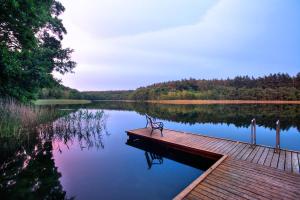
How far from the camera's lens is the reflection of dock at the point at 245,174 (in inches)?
114

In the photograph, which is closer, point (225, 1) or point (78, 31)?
point (78, 31)

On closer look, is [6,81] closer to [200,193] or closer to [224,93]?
[200,193]

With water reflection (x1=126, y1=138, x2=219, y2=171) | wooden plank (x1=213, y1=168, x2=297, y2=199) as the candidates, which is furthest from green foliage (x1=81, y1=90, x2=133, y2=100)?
wooden plank (x1=213, y1=168, x2=297, y2=199)

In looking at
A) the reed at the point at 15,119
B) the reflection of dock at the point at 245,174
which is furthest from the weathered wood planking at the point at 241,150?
the reed at the point at 15,119

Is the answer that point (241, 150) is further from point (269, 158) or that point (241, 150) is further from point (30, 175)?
point (30, 175)

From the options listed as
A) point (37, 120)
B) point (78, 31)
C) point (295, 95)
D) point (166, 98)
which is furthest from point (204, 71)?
point (37, 120)

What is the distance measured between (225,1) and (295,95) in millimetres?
31997

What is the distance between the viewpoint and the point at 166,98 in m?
57.2

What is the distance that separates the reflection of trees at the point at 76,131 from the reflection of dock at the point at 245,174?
477 cm

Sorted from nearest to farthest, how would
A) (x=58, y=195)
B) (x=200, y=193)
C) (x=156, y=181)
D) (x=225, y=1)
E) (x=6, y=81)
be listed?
(x=200, y=193), (x=58, y=195), (x=156, y=181), (x=6, y=81), (x=225, y=1)

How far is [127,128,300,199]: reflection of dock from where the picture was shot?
2906mm

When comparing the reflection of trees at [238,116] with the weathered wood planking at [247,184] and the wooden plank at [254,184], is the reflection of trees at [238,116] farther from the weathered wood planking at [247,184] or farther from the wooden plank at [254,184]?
the wooden plank at [254,184]

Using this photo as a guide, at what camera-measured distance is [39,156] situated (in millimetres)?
6148

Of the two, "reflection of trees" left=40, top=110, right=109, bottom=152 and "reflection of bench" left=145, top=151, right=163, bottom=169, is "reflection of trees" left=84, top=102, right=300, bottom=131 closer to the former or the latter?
"reflection of trees" left=40, top=110, right=109, bottom=152
